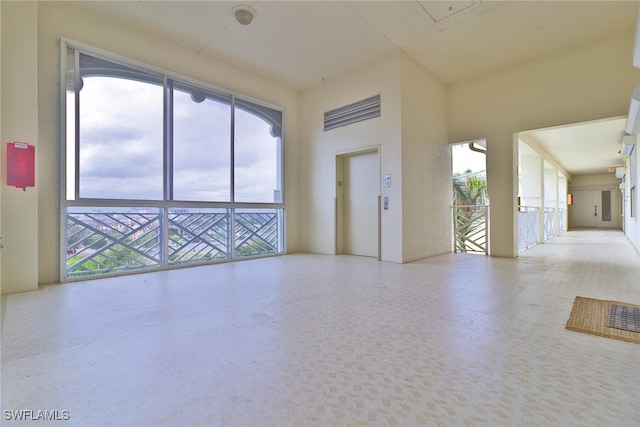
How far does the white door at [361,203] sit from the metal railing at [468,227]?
2060mm

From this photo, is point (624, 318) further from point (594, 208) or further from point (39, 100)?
point (594, 208)

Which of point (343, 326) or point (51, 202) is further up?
point (51, 202)

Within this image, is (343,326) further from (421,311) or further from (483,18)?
(483,18)

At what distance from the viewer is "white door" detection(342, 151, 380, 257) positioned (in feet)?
18.7

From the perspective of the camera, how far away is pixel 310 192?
639 cm

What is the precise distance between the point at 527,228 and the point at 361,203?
15.1ft

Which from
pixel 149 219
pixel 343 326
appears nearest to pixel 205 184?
pixel 149 219

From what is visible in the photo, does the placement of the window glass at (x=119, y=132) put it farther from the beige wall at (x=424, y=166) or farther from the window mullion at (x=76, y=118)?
the beige wall at (x=424, y=166)

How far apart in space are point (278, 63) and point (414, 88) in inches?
99.4

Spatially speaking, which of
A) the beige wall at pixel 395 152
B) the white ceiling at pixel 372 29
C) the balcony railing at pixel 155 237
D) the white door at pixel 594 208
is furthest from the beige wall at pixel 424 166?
the white door at pixel 594 208

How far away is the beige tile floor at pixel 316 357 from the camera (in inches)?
50.5

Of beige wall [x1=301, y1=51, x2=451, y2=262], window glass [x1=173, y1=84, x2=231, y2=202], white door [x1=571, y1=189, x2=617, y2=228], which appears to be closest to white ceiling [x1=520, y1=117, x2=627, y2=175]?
beige wall [x1=301, y1=51, x2=451, y2=262]

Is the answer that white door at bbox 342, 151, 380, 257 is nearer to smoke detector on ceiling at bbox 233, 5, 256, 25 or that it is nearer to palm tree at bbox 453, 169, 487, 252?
palm tree at bbox 453, 169, 487, 252

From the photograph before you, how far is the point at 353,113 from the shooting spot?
5.62 m
